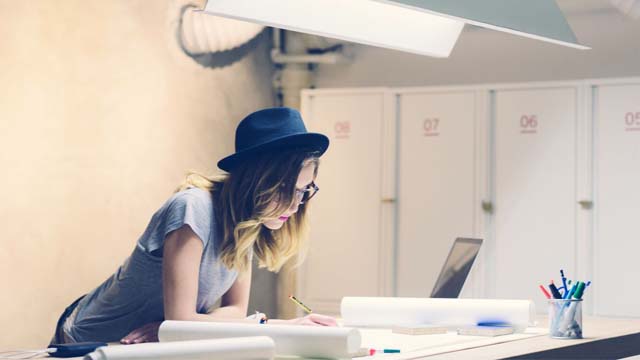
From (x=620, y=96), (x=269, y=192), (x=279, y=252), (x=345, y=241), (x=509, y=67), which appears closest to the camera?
(x=269, y=192)

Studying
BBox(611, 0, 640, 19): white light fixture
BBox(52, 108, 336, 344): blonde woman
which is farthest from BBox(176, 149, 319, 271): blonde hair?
BBox(611, 0, 640, 19): white light fixture

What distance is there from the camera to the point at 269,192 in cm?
255

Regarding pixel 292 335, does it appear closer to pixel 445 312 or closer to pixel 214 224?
pixel 214 224

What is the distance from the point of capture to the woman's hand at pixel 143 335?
239 cm

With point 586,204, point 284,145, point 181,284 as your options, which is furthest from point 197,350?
point 586,204

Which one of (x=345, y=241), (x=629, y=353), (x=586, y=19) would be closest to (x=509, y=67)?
(x=586, y=19)

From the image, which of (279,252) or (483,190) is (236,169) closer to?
(279,252)

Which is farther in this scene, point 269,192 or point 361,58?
point 361,58

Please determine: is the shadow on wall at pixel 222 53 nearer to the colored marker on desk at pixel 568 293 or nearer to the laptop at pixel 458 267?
the laptop at pixel 458 267

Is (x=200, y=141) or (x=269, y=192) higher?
(x=200, y=141)

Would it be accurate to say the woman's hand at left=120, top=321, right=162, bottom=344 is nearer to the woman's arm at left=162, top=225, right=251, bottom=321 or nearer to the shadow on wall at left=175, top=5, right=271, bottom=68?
the woman's arm at left=162, top=225, right=251, bottom=321

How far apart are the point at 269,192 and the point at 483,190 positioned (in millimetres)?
3132

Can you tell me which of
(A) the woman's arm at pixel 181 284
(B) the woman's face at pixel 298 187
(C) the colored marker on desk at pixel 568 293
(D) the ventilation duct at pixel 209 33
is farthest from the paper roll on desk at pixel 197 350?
(D) the ventilation duct at pixel 209 33

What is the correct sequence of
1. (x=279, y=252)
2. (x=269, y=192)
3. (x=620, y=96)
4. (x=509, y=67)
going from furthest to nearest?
1. (x=509, y=67)
2. (x=620, y=96)
3. (x=279, y=252)
4. (x=269, y=192)
